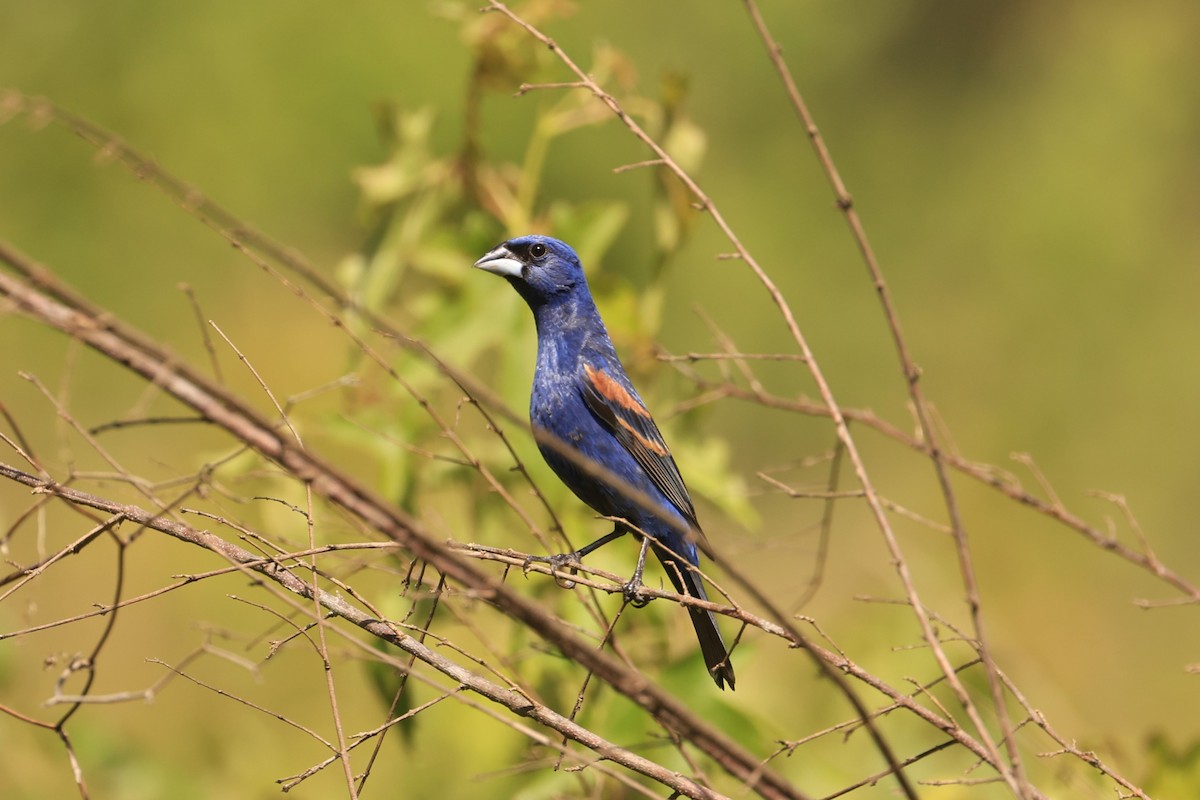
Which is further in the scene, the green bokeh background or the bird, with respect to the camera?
the green bokeh background

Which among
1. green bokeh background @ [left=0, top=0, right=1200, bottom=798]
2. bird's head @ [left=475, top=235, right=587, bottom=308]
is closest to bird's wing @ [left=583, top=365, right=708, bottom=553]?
bird's head @ [left=475, top=235, right=587, bottom=308]

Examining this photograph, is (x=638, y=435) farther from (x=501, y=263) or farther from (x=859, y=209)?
(x=859, y=209)

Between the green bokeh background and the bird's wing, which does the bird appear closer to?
the bird's wing

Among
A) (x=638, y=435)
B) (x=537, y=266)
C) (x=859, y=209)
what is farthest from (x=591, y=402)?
(x=859, y=209)

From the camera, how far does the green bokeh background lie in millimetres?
5406

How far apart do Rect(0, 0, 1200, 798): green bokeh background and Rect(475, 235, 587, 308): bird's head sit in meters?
1.75

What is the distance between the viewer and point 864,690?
3492 mm

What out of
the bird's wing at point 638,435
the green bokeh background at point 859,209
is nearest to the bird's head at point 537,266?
the bird's wing at point 638,435

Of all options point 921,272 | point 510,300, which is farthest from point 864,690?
point 921,272

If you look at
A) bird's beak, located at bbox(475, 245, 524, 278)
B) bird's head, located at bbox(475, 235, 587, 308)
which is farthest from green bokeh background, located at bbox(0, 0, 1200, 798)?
bird's beak, located at bbox(475, 245, 524, 278)

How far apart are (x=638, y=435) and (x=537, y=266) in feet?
1.77

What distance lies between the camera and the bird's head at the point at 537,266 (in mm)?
3238

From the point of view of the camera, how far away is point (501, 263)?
10.6ft

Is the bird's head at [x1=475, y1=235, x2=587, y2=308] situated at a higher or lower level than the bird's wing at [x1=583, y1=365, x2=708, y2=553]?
higher
